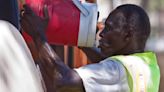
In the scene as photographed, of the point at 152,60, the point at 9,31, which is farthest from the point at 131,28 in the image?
the point at 9,31

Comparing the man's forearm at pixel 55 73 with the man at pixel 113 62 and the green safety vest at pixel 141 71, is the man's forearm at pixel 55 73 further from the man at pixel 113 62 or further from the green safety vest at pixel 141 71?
the green safety vest at pixel 141 71

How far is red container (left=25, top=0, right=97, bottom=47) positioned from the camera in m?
1.78

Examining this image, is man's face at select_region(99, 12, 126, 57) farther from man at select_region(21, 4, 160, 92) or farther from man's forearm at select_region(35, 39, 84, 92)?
man's forearm at select_region(35, 39, 84, 92)

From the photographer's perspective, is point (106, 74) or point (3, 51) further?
point (106, 74)

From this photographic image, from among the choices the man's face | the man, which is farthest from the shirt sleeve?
the man's face

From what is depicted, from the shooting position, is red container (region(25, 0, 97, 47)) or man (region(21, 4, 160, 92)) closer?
man (region(21, 4, 160, 92))

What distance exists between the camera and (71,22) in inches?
72.4

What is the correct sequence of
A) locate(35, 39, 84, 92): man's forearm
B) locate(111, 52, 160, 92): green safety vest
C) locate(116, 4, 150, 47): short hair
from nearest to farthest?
locate(35, 39, 84, 92): man's forearm < locate(111, 52, 160, 92): green safety vest < locate(116, 4, 150, 47): short hair

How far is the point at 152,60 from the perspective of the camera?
1930 millimetres

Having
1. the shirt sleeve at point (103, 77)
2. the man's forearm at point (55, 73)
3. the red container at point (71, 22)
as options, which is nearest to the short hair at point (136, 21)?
the red container at point (71, 22)

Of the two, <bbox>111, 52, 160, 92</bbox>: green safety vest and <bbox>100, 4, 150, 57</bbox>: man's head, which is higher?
<bbox>100, 4, 150, 57</bbox>: man's head

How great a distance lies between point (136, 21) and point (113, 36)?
12 cm

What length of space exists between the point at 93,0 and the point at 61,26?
606mm

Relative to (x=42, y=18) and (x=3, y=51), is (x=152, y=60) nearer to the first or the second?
(x=42, y=18)
